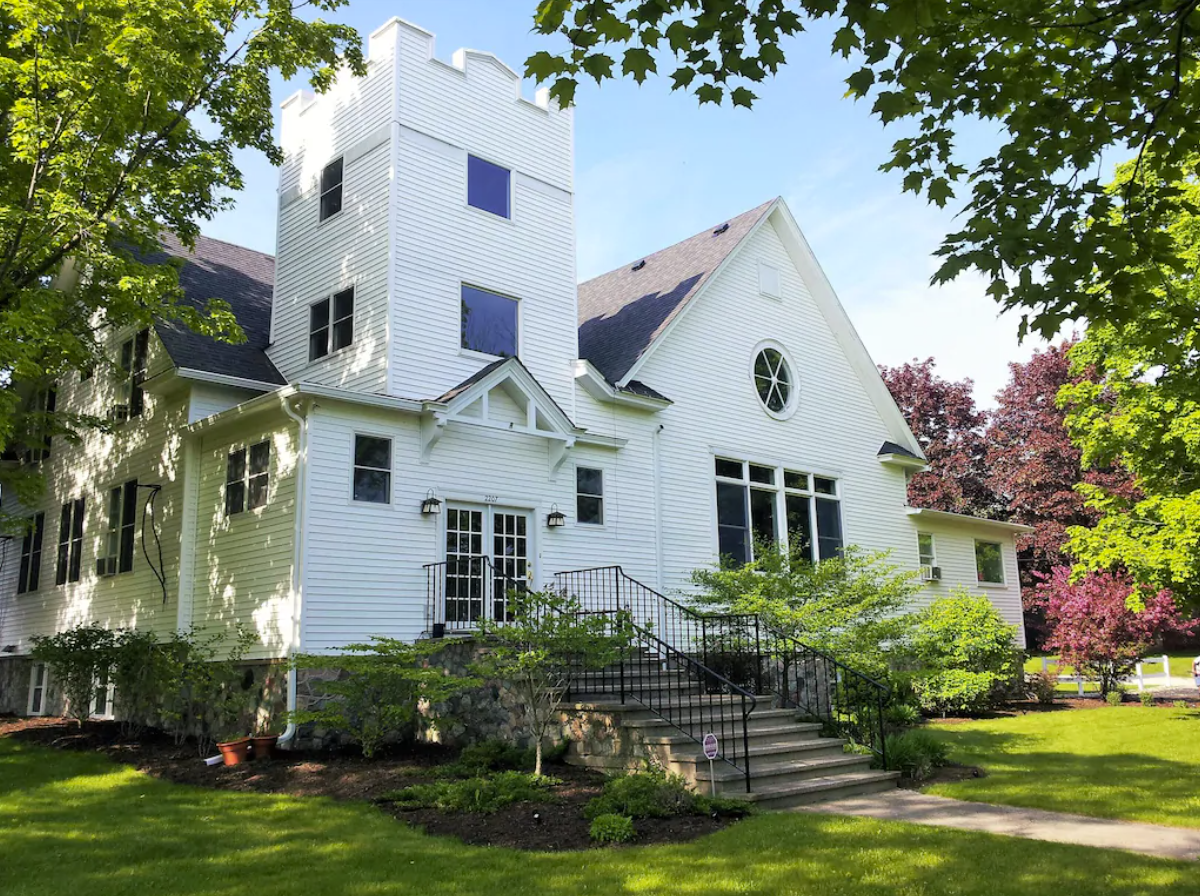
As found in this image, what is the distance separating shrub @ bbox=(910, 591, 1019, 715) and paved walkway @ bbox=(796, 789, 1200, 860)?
292 inches

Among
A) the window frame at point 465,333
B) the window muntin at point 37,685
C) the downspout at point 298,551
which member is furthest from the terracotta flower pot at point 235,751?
the window muntin at point 37,685

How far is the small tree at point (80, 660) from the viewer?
1311 cm

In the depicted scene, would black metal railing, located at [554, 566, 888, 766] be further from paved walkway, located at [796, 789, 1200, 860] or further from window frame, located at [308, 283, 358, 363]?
window frame, located at [308, 283, 358, 363]

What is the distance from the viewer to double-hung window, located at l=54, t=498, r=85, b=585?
16.8 metres

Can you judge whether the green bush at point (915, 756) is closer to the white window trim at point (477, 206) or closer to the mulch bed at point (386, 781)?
the mulch bed at point (386, 781)

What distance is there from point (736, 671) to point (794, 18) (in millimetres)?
8879

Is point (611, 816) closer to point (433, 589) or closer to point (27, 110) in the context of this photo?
point (433, 589)

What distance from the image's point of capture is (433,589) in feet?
41.1

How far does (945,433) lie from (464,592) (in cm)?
2996

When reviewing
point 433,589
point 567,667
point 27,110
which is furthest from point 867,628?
point 27,110

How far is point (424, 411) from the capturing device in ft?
41.1

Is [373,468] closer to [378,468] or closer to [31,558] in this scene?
[378,468]

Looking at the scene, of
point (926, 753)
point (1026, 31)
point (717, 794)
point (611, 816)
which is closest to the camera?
point (1026, 31)

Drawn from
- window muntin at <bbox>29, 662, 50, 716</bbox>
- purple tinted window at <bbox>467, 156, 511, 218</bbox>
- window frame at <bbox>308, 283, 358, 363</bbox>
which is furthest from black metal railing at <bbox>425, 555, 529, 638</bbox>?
window muntin at <bbox>29, 662, 50, 716</bbox>
